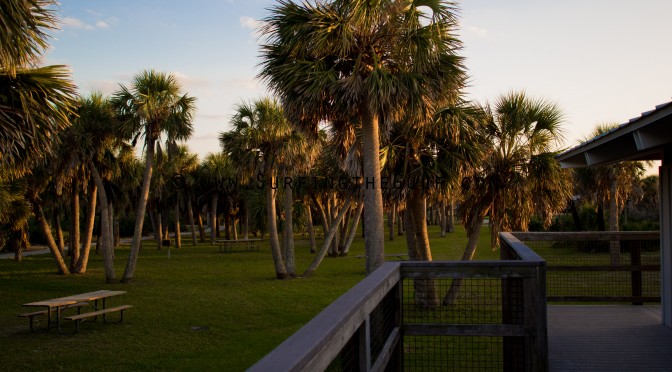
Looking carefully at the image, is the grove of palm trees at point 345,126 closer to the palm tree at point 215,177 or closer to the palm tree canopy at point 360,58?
the palm tree canopy at point 360,58

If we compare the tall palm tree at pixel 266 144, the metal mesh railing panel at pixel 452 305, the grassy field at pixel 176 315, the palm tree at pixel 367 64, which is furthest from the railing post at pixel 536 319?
the tall palm tree at pixel 266 144

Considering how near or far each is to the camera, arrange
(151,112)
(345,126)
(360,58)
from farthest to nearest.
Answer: (151,112) < (345,126) < (360,58)

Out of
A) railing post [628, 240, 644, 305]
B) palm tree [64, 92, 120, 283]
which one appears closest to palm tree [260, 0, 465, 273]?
railing post [628, 240, 644, 305]

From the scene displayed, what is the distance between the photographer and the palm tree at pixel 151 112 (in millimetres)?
22453

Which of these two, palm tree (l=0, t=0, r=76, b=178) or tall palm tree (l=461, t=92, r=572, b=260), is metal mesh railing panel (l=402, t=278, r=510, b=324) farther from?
palm tree (l=0, t=0, r=76, b=178)

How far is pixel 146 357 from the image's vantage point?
1063 centimetres

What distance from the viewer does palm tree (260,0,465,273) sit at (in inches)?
469

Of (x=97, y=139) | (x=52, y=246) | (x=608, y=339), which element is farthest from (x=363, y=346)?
(x=52, y=246)

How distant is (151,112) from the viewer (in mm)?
22438

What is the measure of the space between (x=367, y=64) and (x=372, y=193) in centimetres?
271

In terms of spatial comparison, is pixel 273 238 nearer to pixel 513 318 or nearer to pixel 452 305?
pixel 452 305

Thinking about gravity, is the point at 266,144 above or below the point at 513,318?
above

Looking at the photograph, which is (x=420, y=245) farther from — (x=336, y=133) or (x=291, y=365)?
(x=291, y=365)

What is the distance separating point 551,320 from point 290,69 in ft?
22.5
